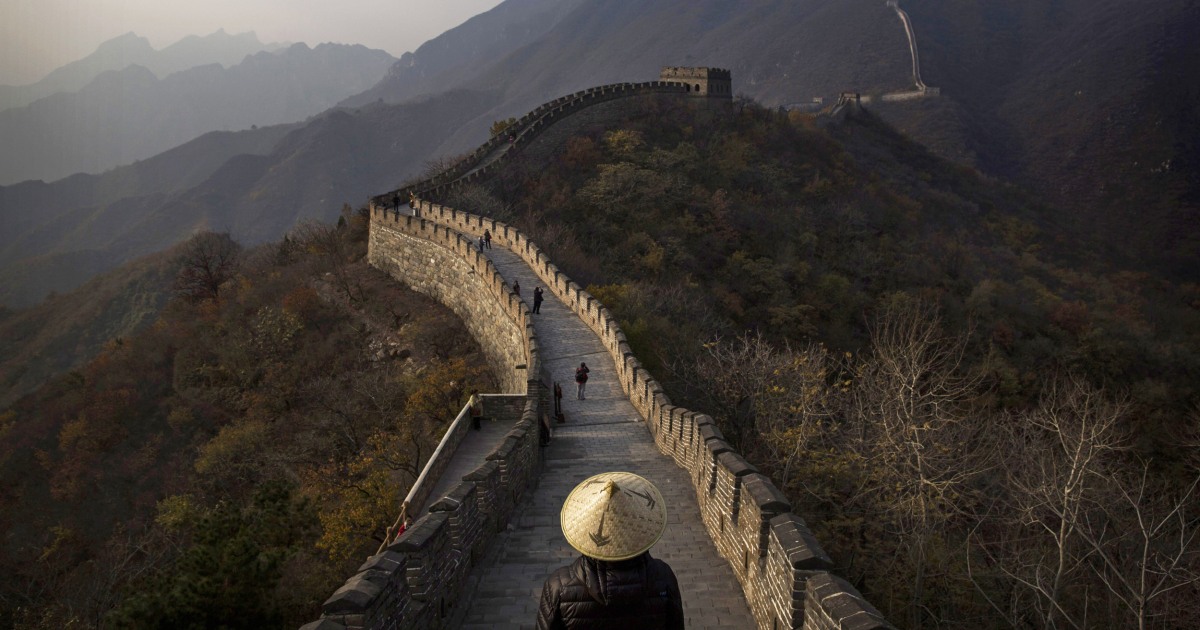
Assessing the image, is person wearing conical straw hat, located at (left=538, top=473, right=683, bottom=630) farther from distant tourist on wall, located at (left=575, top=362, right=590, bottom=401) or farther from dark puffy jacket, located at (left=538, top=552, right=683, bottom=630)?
distant tourist on wall, located at (left=575, top=362, right=590, bottom=401)

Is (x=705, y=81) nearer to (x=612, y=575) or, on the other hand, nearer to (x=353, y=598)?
(x=353, y=598)

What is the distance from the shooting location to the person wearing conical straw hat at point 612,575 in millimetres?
3365

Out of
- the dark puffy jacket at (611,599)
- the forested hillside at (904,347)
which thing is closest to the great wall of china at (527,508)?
the dark puffy jacket at (611,599)

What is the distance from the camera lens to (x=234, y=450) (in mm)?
19109

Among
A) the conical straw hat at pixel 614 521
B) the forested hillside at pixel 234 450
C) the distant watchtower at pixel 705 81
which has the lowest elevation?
the forested hillside at pixel 234 450

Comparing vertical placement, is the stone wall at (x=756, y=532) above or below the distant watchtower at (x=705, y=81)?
below

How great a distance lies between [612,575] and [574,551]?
4.01m

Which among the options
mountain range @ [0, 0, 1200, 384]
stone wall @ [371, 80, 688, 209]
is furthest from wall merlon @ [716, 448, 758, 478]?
mountain range @ [0, 0, 1200, 384]

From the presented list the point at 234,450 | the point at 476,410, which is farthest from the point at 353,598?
the point at 234,450

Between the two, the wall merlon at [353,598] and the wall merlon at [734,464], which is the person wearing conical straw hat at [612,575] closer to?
the wall merlon at [353,598]

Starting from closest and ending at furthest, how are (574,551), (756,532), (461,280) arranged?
(756,532)
(574,551)
(461,280)

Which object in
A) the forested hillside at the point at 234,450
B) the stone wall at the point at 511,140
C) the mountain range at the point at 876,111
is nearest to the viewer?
the forested hillside at the point at 234,450

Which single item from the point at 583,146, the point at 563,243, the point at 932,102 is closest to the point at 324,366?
the point at 563,243

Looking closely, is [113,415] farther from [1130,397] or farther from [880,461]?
[1130,397]
